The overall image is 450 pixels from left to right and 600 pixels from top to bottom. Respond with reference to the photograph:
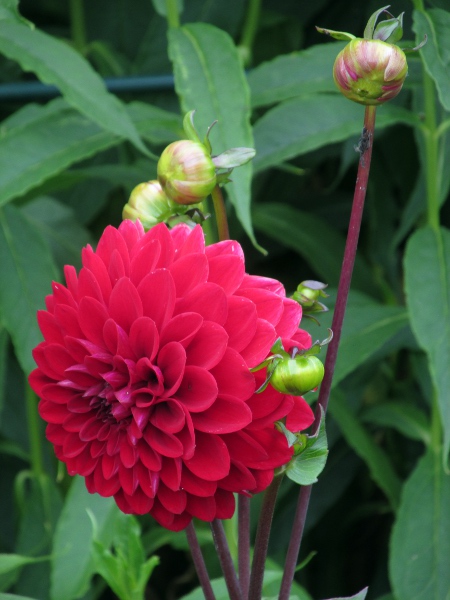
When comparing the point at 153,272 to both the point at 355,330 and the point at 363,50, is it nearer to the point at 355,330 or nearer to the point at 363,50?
the point at 363,50

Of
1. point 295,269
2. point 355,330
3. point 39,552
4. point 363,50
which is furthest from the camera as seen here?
point 295,269

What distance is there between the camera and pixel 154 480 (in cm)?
25

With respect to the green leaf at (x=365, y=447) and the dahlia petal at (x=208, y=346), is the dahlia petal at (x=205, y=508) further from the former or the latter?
the green leaf at (x=365, y=447)

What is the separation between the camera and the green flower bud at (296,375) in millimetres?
230

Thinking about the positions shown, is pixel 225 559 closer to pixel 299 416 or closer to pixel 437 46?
pixel 299 416

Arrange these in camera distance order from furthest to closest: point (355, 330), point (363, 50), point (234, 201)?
point (355, 330)
point (234, 201)
point (363, 50)

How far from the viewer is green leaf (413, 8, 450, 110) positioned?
40cm

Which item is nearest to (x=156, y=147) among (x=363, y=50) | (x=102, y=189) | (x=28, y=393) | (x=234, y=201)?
(x=102, y=189)

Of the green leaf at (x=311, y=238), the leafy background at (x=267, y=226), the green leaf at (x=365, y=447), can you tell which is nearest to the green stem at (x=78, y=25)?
the leafy background at (x=267, y=226)

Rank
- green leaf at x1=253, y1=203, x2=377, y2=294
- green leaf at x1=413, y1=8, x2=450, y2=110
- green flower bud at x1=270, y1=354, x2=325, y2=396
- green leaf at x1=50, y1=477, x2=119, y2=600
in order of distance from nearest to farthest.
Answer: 1. green flower bud at x1=270, y1=354, x2=325, y2=396
2. green leaf at x1=413, y1=8, x2=450, y2=110
3. green leaf at x1=50, y1=477, x2=119, y2=600
4. green leaf at x1=253, y1=203, x2=377, y2=294

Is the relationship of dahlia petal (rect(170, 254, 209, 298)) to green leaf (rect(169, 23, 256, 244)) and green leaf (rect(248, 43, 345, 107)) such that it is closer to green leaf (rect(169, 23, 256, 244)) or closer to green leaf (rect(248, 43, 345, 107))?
green leaf (rect(169, 23, 256, 244))

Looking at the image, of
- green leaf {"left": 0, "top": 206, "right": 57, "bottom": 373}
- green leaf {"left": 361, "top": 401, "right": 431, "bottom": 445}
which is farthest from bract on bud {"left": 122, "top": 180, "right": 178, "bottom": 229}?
green leaf {"left": 361, "top": 401, "right": 431, "bottom": 445}

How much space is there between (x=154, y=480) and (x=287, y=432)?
1.6 inches

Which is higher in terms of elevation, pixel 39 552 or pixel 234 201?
pixel 234 201
